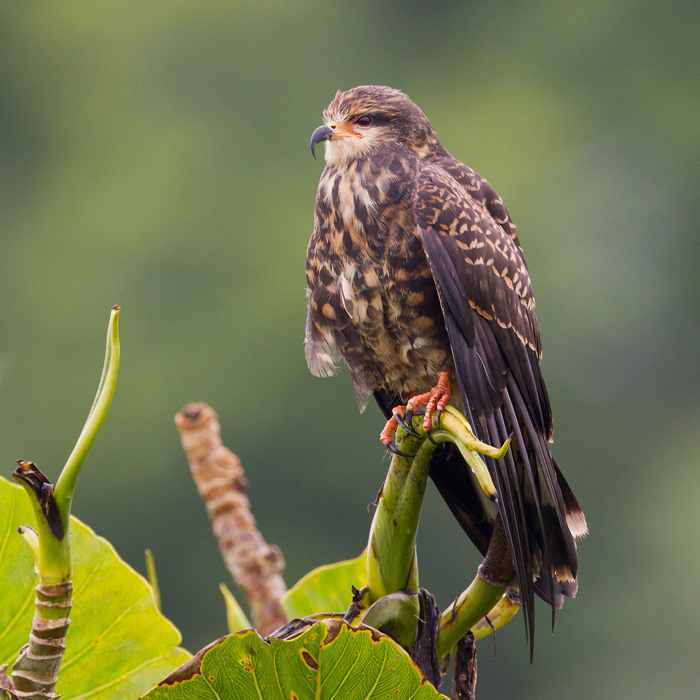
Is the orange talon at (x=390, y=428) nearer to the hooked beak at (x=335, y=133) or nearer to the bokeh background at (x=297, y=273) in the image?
the hooked beak at (x=335, y=133)

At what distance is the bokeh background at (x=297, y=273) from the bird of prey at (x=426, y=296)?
8630mm

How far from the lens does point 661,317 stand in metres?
22.8

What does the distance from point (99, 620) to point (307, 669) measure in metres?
0.52

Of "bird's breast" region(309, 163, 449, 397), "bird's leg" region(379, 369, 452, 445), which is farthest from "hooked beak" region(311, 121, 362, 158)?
"bird's leg" region(379, 369, 452, 445)

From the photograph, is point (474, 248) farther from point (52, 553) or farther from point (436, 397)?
point (52, 553)

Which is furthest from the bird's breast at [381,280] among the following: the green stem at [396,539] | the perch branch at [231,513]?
the green stem at [396,539]

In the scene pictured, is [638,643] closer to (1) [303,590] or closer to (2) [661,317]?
(2) [661,317]

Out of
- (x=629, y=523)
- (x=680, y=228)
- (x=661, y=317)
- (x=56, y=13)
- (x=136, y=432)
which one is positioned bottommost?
(x=629, y=523)

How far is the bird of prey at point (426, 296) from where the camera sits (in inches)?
110

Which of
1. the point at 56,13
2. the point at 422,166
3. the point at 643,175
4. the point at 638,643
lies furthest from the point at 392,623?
the point at 56,13

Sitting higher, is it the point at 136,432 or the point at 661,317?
the point at 661,317

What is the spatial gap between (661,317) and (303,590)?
2153cm

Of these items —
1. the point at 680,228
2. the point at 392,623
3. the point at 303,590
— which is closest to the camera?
the point at 392,623

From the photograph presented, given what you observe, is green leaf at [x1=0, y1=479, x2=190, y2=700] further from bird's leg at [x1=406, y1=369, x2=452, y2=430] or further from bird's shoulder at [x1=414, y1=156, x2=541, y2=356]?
bird's shoulder at [x1=414, y1=156, x2=541, y2=356]
